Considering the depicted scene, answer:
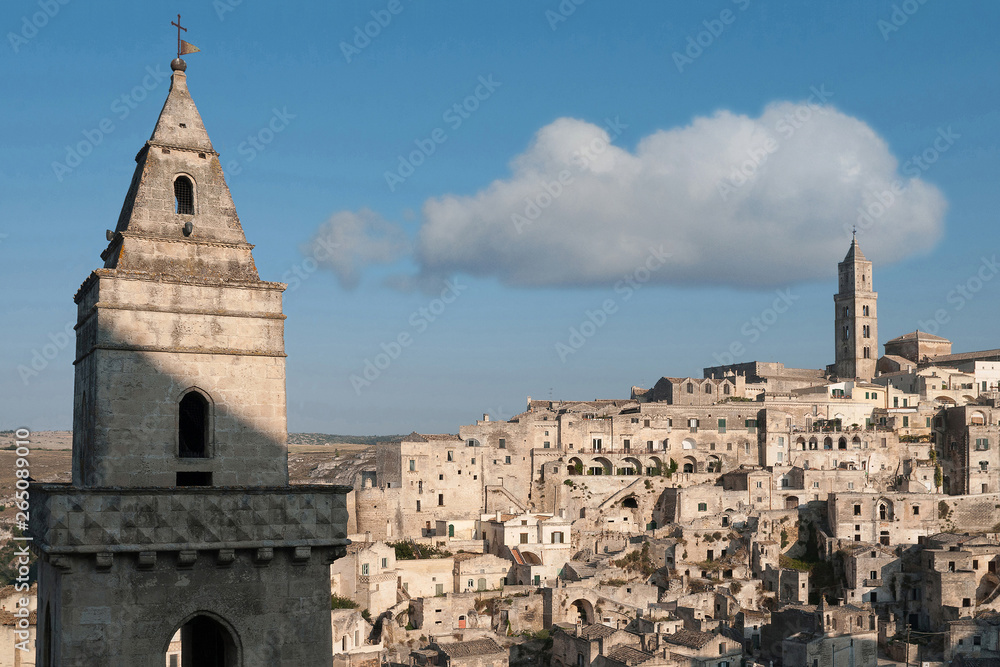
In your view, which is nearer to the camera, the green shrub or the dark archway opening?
the dark archway opening

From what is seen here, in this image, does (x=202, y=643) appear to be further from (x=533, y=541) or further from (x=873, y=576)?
(x=873, y=576)

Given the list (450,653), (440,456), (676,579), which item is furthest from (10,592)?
(676,579)

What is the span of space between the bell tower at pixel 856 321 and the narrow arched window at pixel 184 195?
9293 centimetres

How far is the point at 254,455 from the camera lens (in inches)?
680

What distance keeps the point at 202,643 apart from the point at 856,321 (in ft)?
308

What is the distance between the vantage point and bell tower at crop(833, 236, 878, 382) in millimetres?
103812

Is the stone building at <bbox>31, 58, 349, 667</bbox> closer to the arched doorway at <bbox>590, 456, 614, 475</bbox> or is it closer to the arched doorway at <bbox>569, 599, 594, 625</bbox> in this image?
the arched doorway at <bbox>569, 599, 594, 625</bbox>

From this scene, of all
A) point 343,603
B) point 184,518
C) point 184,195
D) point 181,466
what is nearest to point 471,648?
point 343,603

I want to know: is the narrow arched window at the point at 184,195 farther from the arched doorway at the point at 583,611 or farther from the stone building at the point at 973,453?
the stone building at the point at 973,453

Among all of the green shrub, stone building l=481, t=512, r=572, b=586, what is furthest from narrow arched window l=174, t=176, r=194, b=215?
stone building l=481, t=512, r=572, b=586

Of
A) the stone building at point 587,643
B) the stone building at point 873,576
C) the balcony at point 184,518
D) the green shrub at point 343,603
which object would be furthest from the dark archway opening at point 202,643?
the stone building at point 873,576

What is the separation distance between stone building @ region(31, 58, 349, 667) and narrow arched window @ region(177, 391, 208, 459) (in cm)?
2

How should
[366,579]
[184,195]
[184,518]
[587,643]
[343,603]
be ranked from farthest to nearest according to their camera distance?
[366,579] → [343,603] → [587,643] → [184,195] → [184,518]

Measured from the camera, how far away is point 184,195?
17859 millimetres
